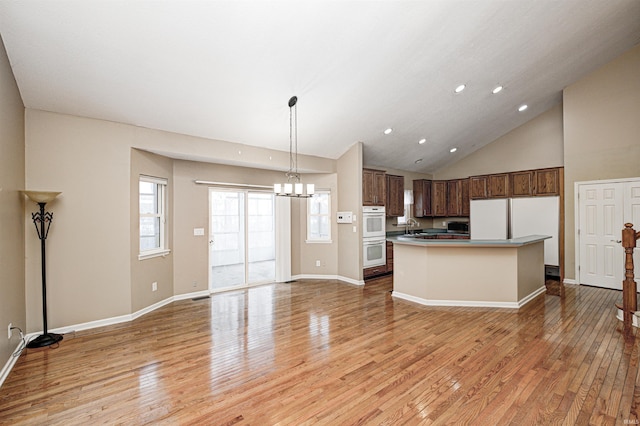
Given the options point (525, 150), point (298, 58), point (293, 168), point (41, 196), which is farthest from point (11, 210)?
point (525, 150)

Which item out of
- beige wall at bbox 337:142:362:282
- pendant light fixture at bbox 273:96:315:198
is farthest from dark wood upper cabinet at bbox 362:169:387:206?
pendant light fixture at bbox 273:96:315:198

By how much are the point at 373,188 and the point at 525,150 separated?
12.4 feet

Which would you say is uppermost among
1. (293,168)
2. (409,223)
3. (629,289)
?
(293,168)

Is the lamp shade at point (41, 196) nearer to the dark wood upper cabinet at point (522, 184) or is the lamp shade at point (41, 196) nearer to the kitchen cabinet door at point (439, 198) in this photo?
the kitchen cabinet door at point (439, 198)

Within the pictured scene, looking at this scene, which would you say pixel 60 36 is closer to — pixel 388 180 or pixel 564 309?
pixel 388 180

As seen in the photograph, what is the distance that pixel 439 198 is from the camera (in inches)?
328

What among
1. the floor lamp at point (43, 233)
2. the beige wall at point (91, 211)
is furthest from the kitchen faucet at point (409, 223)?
the floor lamp at point (43, 233)

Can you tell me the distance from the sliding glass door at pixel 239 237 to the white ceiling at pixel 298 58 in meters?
1.43

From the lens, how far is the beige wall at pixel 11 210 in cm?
266

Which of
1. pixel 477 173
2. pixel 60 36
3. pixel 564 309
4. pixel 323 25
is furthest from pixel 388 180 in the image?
pixel 60 36

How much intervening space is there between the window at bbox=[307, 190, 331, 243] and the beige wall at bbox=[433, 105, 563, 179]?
4177 millimetres

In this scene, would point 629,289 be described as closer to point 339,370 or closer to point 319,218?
point 339,370

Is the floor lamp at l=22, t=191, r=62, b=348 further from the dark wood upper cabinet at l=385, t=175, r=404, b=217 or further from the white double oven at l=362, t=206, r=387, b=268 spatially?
the dark wood upper cabinet at l=385, t=175, r=404, b=217

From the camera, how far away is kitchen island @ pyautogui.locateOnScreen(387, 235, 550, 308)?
172 inches
